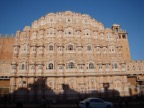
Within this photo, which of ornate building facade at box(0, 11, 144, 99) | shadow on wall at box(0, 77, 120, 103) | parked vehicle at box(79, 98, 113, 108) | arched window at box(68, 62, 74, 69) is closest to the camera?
parked vehicle at box(79, 98, 113, 108)

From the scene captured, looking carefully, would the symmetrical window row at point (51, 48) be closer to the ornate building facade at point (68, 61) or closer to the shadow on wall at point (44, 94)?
the ornate building facade at point (68, 61)

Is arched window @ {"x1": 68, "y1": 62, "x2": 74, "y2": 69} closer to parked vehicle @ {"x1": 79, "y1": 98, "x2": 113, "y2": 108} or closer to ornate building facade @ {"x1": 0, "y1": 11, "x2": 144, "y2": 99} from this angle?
ornate building facade @ {"x1": 0, "y1": 11, "x2": 144, "y2": 99}

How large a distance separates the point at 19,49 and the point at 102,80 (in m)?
19.6

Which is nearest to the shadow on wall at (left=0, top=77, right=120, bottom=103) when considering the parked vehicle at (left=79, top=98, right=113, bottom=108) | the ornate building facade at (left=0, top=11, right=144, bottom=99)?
the ornate building facade at (left=0, top=11, right=144, bottom=99)

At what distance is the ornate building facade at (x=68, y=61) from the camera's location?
3769 cm

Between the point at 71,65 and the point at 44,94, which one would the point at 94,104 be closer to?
the point at 44,94

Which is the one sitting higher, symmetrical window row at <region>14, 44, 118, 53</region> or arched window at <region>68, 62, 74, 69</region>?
symmetrical window row at <region>14, 44, 118, 53</region>

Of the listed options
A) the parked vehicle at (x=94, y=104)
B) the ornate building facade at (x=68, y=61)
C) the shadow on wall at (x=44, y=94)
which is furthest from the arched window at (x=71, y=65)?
the parked vehicle at (x=94, y=104)

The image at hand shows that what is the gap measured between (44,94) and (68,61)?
8.50 meters

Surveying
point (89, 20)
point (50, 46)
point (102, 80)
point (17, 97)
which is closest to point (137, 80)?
point (102, 80)

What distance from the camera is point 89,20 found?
4369 centimetres

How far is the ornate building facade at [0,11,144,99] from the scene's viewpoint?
37.7 m

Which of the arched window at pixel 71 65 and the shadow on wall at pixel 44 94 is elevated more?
the arched window at pixel 71 65

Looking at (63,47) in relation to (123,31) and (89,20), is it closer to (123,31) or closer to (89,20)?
(89,20)
